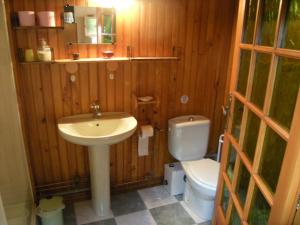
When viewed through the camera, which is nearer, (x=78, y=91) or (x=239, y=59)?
(x=239, y=59)

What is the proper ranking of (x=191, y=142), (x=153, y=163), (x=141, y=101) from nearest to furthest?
1. (x=141, y=101)
2. (x=191, y=142)
3. (x=153, y=163)

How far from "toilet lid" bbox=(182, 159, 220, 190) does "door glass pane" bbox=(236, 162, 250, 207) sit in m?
0.60

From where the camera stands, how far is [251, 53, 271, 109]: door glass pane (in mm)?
1184

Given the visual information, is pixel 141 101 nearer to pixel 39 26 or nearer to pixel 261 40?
pixel 39 26

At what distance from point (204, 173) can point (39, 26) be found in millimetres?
1736

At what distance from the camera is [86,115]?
218 centimetres

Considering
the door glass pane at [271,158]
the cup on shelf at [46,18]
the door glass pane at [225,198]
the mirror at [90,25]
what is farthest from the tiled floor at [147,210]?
the cup on shelf at [46,18]

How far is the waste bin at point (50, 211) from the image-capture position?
6.56ft

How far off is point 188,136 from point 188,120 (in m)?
0.15

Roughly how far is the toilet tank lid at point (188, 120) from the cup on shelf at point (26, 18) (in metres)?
1.39

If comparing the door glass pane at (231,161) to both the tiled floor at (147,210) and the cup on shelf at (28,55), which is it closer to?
the tiled floor at (147,210)

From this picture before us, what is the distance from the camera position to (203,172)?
2.21m

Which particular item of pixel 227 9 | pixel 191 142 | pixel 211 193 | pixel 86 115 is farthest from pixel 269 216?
pixel 227 9

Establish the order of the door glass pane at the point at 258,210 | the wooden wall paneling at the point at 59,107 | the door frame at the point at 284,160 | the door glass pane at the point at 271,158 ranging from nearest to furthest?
the door frame at the point at 284,160
the door glass pane at the point at 271,158
the door glass pane at the point at 258,210
the wooden wall paneling at the point at 59,107
